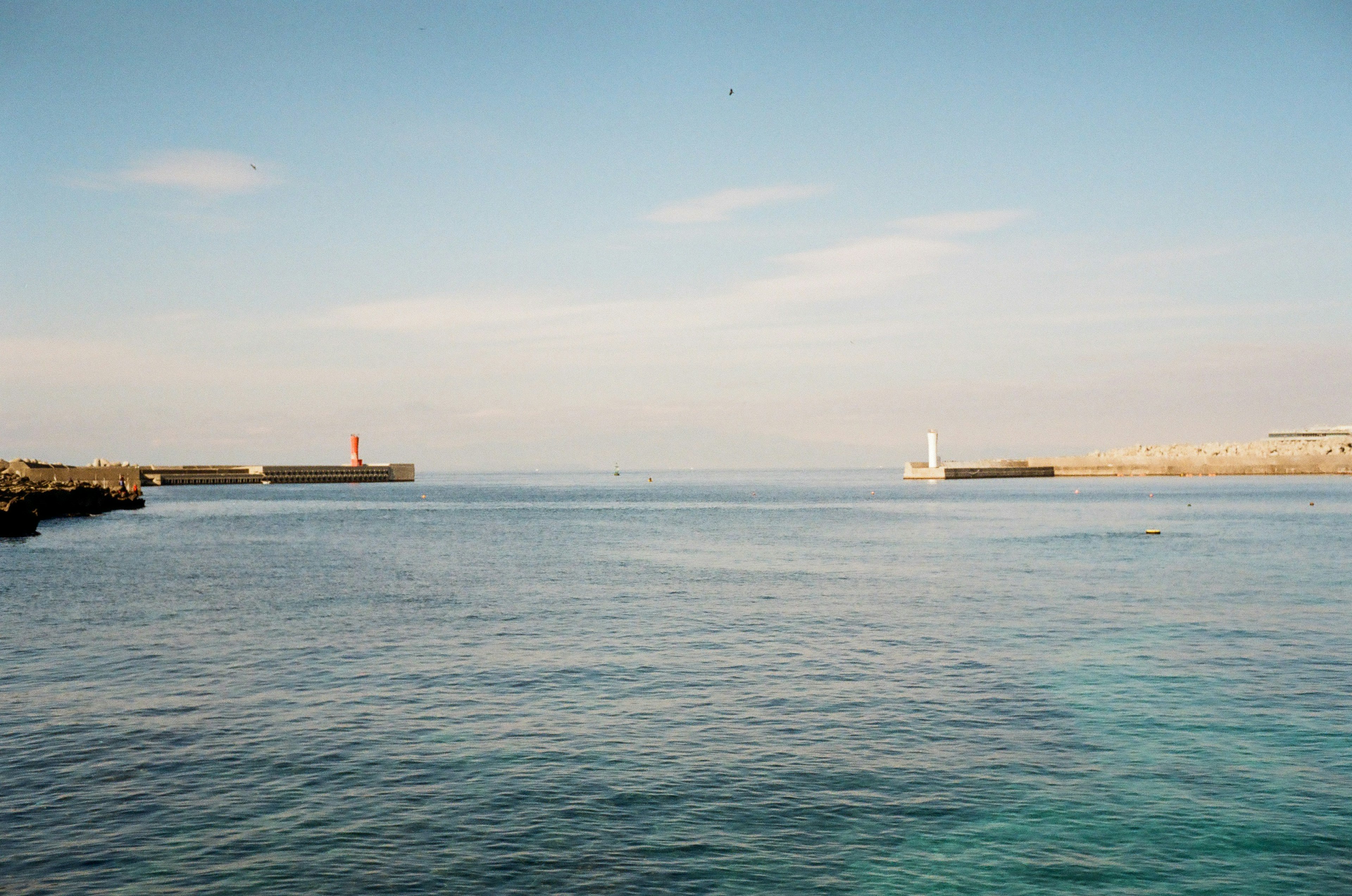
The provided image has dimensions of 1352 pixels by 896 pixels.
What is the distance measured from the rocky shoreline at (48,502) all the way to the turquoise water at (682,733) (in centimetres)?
3009

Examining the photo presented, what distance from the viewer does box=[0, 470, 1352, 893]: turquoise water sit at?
44.9 ft

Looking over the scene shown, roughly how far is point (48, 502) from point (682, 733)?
3885 inches

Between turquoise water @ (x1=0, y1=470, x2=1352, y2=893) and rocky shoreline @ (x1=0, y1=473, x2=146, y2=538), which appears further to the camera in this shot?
rocky shoreline @ (x1=0, y1=473, x2=146, y2=538)

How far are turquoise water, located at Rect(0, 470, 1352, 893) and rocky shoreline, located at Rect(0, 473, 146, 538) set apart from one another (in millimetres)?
30094

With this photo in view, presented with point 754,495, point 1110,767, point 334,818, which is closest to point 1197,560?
point 1110,767

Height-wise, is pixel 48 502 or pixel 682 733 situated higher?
pixel 48 502

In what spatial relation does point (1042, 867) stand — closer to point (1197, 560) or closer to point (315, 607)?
point (315, 607)

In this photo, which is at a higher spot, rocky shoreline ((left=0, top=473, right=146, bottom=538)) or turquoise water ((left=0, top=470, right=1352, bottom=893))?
rocky shoreline ((left=0, top=473, right=146, bottom=538))

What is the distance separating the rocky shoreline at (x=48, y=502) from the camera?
75.9 meters

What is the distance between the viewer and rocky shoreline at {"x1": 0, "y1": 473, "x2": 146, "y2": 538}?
75.9m

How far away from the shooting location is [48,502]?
99.6m

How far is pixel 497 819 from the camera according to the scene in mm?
15266

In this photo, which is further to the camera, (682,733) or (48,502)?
(48,502)

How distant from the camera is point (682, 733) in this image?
20172mm
